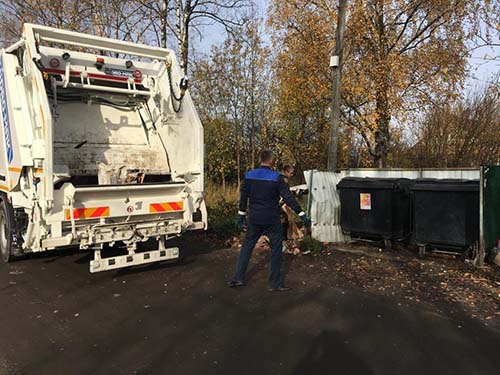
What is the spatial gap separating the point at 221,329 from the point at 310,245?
11.4 feet

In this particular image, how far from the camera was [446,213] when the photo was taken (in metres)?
6.57

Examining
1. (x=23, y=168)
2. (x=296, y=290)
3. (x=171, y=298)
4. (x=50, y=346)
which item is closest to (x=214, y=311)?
(x=171, y=298)

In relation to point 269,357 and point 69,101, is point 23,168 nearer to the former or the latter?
point 69,101

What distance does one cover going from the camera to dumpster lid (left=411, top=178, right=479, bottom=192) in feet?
21.0

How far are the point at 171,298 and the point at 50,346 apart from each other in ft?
5.11

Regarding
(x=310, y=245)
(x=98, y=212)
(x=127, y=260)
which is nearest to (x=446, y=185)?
(x=310, y=245)

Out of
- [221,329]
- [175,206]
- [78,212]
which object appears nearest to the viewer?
[221,329]

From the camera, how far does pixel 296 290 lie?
5469mm

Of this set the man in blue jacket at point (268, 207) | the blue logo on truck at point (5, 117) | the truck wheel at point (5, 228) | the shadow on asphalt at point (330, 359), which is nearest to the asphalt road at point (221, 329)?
the shadow on asphalt at point (330, 359)

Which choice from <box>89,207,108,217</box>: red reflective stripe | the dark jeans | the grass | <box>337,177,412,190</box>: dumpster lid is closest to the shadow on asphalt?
the dark jeans

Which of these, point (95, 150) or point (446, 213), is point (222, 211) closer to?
point (95, 150)

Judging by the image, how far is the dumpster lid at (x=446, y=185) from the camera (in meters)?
6.41

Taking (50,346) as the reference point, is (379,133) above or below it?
above

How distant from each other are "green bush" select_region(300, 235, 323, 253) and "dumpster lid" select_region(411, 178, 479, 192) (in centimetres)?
176
